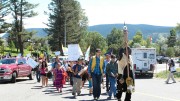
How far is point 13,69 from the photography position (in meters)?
26.0

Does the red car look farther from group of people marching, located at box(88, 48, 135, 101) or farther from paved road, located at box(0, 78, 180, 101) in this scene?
group of people marching, located at box(88, 48, 135, 101)

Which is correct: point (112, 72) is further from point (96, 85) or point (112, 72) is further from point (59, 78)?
point (59, 78)

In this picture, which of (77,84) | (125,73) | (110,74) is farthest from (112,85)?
(125,73)

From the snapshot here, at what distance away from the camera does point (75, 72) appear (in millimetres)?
17016

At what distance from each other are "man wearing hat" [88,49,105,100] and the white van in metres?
18.1

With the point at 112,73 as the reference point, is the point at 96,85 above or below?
below

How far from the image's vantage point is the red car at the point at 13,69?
25422 mm

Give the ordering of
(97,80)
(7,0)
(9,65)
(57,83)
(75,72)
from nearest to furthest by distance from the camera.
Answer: (97,80) → (75,72) → (57,83) → (9,65) → (7,0)

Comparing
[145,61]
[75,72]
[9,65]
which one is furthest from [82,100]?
[145,61]

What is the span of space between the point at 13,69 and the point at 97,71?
39.1ft

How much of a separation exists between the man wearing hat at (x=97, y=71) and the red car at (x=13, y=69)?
11.4 metres

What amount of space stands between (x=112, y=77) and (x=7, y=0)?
5916 centimetres

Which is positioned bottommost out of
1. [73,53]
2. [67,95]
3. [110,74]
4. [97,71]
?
[67,95]

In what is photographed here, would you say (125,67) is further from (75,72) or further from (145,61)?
(145,61)
